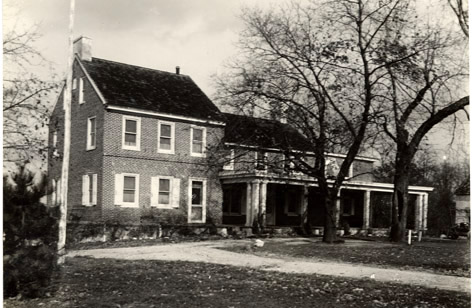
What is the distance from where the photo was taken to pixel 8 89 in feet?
24.4

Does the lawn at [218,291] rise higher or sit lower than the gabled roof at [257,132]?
lower

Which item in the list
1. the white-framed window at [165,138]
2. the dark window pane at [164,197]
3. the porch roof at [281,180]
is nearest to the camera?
the white-framed window at [165,138]

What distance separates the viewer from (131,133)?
15570mm

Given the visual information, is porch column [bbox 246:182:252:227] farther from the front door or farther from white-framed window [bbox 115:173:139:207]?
white-framed window [bbox 115:173:139:207]

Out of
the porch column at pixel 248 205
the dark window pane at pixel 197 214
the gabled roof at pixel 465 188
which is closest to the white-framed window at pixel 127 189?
the dark window pane at pixel 197 214

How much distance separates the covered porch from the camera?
22094 mm

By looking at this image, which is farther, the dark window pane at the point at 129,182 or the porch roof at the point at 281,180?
the porch roof at the point at 281,180

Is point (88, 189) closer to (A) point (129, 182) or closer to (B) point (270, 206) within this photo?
(A) point (129, 182)

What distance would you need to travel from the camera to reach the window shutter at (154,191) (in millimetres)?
15413

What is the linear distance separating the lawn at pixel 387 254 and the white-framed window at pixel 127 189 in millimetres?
3173

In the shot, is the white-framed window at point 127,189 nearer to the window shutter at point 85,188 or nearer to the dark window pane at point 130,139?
the window shutter at point 85,188

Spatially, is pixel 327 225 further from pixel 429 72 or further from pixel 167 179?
pixel 429 72

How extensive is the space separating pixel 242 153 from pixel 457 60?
740 centimetres

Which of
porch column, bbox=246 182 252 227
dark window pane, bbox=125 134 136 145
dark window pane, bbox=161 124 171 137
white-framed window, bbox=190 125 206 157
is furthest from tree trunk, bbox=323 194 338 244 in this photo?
dark window pane, bbox=125 134 136 145
